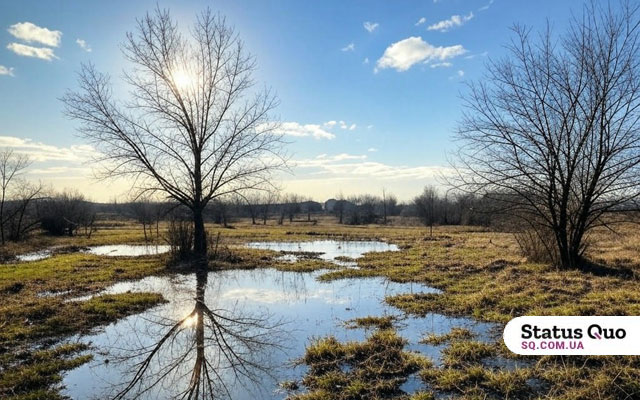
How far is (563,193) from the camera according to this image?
466 inches

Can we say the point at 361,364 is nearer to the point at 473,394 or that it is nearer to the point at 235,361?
the point at 473,394

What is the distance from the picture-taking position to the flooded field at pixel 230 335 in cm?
557

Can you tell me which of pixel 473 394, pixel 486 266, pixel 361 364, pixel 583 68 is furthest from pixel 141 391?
pixel 583 68

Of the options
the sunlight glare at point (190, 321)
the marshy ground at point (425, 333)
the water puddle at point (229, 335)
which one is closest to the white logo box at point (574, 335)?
the marshy ground at point (425, 333)

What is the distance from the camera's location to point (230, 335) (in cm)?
762

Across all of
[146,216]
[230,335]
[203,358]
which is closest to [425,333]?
[230,335]

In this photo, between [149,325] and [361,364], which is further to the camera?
[149,325]

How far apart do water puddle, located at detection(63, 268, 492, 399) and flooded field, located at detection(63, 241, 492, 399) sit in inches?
0.6

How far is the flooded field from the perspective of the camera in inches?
219

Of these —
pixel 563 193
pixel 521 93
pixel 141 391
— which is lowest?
pixel 141 391

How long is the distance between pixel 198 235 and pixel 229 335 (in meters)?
10.7

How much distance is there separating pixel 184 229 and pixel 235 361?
11.8 m

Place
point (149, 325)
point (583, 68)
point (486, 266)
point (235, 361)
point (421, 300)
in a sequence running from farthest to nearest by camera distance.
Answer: point (486, 266)
point (583, 68)
point (421, 300)
point (149, 325)
point (235, 361)

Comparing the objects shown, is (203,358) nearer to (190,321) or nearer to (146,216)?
(190,321)
